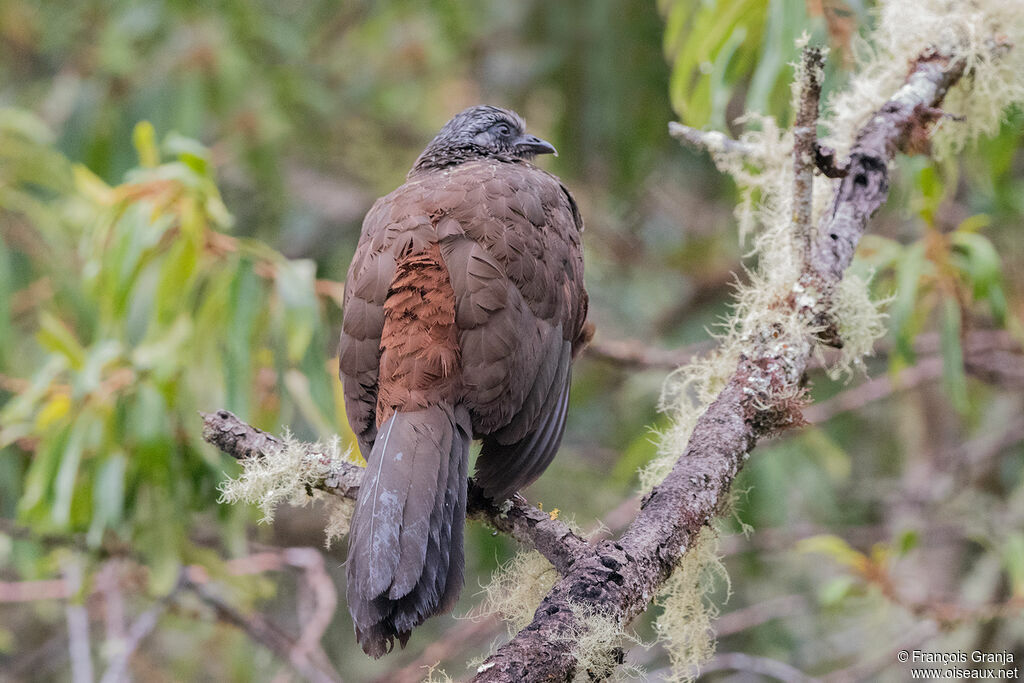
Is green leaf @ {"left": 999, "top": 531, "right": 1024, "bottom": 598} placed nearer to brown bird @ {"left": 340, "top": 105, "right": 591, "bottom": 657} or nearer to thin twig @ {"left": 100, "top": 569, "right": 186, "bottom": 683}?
brown bird @ {"left": 340, "top": 105, "right": 591, "bottom": 657}

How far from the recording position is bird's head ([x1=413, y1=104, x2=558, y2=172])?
3.27 meters

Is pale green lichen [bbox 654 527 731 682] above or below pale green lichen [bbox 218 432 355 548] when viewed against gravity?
below

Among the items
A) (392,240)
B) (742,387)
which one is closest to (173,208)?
(392,240)

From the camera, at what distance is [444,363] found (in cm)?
222

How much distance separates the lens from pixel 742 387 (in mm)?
2148

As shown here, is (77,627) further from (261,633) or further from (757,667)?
(757,667)

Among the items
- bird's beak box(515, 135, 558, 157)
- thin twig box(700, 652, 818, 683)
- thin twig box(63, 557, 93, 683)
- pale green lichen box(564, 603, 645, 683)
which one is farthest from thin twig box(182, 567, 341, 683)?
pale green lichen box(564, 603, 645, 683)

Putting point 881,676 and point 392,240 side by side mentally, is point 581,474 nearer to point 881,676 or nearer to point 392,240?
point 881,676

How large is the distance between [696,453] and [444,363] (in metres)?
0.62

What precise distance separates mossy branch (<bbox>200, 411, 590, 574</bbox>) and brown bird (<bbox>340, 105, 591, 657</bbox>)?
0.08 m

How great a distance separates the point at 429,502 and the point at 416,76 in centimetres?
519

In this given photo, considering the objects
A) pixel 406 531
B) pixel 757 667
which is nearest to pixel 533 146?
pixel 406 531

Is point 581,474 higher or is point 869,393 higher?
point 869,393

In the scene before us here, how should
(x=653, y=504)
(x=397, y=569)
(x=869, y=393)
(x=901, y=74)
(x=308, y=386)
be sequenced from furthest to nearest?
(x=869, y=393) → (x=308, y=386) → (x=901, y=74) → (x=653, y=504) → (x=397, y=569)
